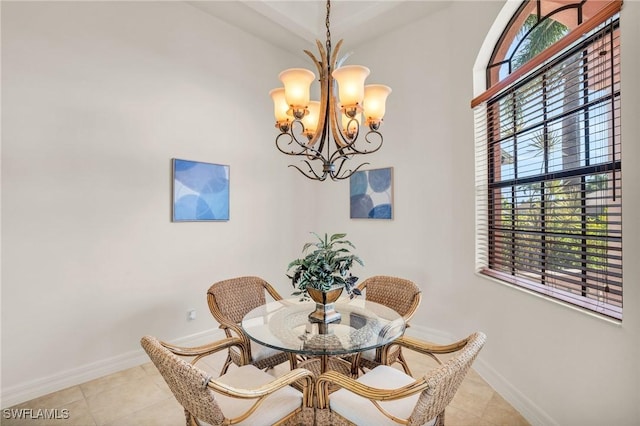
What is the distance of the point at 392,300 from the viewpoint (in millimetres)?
2582

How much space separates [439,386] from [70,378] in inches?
109

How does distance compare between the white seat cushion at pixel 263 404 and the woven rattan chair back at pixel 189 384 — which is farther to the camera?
the white seat cushion at pixel 263 404

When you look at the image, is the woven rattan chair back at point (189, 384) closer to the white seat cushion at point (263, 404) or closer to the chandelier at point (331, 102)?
the white seat cushion at point (263, 404)

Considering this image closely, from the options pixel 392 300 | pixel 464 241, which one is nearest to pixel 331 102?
pixel 392 300

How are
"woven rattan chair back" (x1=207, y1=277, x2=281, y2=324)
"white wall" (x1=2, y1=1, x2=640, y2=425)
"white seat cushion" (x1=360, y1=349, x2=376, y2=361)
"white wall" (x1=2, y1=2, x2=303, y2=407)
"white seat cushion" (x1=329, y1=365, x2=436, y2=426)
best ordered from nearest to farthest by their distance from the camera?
"white seat cushion" (x1=329, y1=365, x2=436, y2=426), "white wall" (x1=2, y1=1, x2=640, y2=425), "white seat cushion" (x1=360, y1=349, x2=376, y2=361), "white wall" (x1=2, y1=2, x2=303, y2=407), "woven rattan chair back" (x1=207, y1=277, x2=281, y2=324)

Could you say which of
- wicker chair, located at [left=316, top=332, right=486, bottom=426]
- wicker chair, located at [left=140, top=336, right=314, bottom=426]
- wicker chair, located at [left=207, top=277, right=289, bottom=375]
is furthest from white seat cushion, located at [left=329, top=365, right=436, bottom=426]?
wicker chair, located at [left=207, top=277, right=289, bottom=375]

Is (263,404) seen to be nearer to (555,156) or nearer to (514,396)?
(514,396)

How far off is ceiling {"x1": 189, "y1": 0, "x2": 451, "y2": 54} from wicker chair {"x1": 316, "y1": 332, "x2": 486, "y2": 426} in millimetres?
3172

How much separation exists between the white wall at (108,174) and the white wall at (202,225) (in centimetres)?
1

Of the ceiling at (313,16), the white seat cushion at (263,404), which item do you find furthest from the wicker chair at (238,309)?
the ceiling at (313,16)

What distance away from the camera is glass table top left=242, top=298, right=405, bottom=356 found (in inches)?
66.6

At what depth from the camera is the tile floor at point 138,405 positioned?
6.93 feet

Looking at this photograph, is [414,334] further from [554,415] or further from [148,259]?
[148,259]

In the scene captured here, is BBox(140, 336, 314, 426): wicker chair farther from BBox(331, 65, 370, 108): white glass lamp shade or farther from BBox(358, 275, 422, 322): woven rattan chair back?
BBox(331, 65, 370, 108): white glass lamp shade
